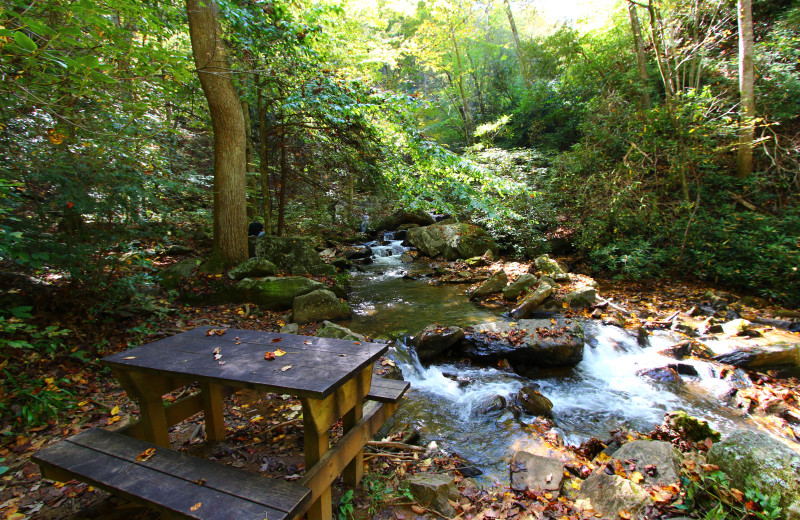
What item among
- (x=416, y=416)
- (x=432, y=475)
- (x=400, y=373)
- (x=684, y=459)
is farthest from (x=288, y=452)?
(x=684, y=459)

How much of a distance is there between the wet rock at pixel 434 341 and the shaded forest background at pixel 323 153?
8.05 ft

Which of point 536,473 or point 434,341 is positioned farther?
point 434,341

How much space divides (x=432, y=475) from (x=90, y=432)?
233 cm

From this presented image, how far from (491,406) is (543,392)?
3.16ft

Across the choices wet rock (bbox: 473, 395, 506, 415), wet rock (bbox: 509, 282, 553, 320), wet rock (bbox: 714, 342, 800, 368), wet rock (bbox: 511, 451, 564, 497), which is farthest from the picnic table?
wet rock (bbox: 714, 342, 800, 368)

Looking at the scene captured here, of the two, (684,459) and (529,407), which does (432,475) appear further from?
(684,459)

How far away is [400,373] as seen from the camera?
4383 millimetres

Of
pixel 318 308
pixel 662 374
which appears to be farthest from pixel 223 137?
pixel 662 374

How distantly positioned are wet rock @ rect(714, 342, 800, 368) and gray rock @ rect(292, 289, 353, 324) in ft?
19.1

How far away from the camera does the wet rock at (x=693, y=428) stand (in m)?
3.15

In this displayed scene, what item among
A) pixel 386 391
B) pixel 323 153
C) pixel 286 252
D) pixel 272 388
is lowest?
pixel 386 391

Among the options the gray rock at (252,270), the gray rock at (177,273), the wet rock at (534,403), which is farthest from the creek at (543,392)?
the gray rock at (177,273)

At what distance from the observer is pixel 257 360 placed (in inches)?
86.0

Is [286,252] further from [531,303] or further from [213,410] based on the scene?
[213,410]
